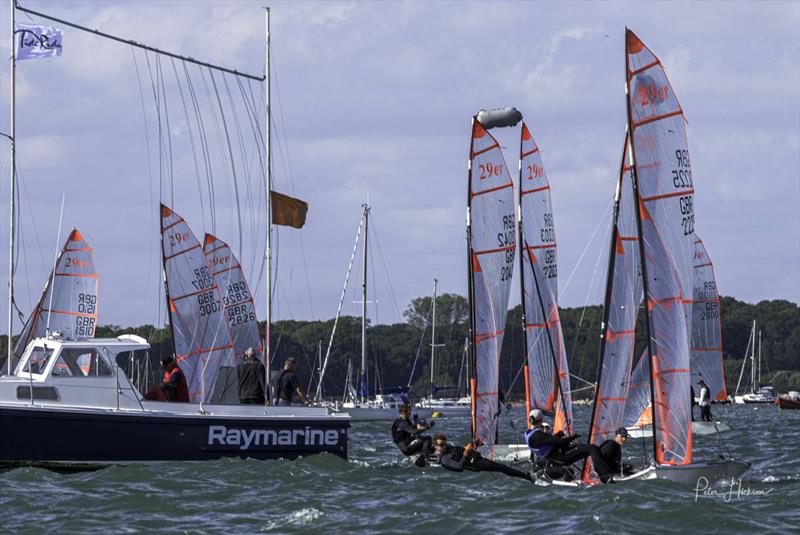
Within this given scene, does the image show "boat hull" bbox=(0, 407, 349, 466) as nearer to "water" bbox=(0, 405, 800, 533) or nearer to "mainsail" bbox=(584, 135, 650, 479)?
"water" bbox=(0, 405, 800, 533)

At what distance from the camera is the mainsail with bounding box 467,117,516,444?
35.5 meters

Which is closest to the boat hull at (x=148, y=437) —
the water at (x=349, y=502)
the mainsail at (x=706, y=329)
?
the water at (x=349, y=502)

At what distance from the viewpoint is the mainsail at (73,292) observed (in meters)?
45.9

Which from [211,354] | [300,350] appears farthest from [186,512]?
[300,350]

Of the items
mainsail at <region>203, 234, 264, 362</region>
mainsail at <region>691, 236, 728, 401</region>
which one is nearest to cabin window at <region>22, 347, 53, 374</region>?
mainsail at <region>203, 234, 264, 362</region>

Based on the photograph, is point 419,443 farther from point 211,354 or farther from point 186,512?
point 211,354

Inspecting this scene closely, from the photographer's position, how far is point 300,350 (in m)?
132

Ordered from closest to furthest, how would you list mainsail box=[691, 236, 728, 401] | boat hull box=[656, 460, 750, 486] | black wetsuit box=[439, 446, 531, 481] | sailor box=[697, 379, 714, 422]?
1. boat hull box=[656, 460, 750, 486]
2. black wetsuit box=[439, 446, 531, 481]
3. sailor box=[697, 379, 714, 422]
4. mainsail box=[691, 236, 728, 401]

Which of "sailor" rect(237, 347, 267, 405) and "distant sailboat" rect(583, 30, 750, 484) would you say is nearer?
"distant sailboat" rect(583, 30, 750, 484)

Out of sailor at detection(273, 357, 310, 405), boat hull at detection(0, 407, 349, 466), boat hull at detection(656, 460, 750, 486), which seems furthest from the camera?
sailor at detection(273, 357, 310, 405)

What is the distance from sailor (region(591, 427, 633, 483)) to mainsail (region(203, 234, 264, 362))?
2216cm

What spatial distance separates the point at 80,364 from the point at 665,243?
37.1 ft

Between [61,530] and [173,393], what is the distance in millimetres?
8574

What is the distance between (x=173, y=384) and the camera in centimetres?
3059
